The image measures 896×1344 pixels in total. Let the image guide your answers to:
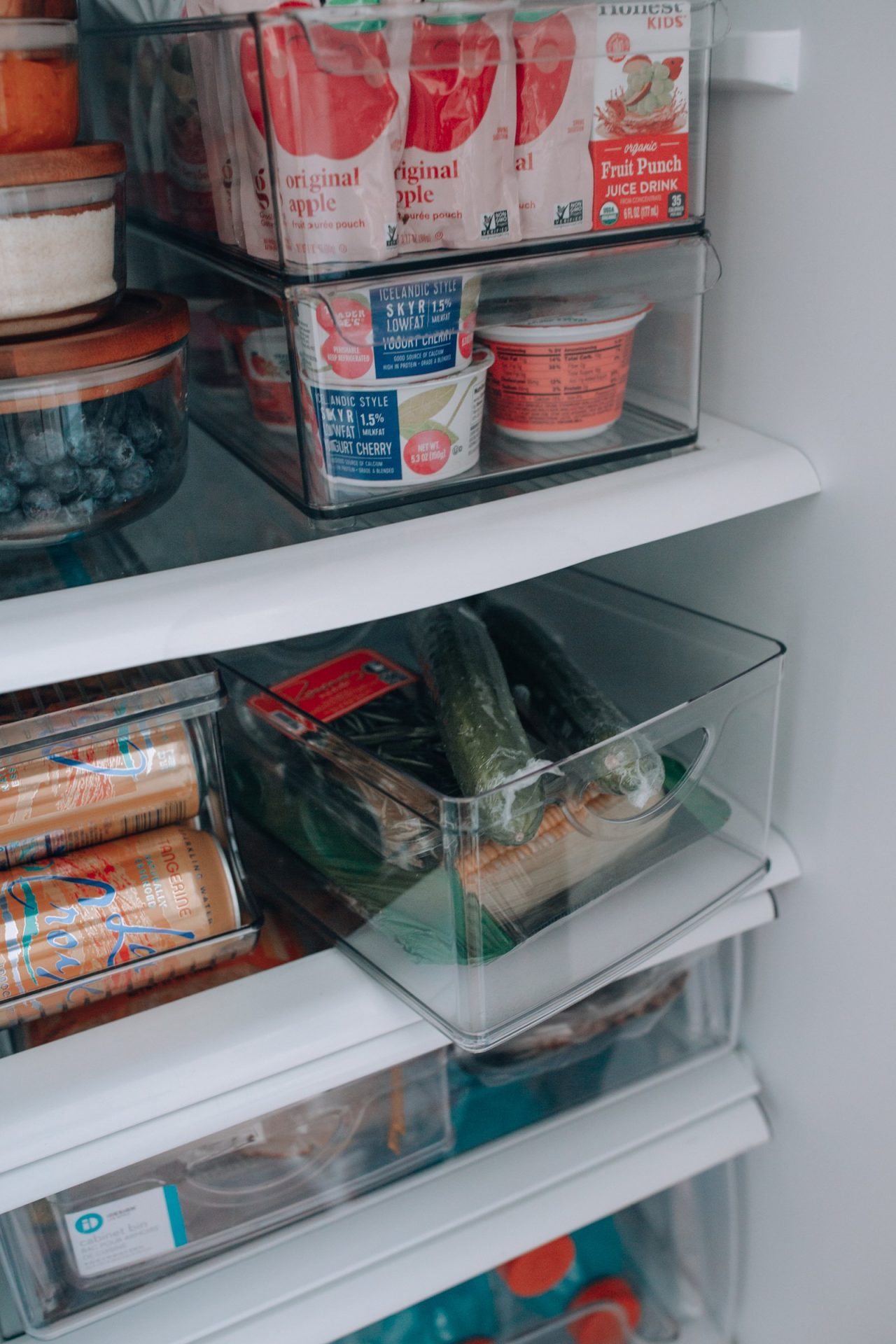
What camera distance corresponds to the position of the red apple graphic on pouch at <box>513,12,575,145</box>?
24.1 inches

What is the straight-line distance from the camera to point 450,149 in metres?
0.61

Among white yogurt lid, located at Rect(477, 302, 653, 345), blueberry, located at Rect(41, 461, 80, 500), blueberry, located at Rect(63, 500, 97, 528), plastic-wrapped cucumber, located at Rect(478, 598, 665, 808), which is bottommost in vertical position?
plastic-wrapped cucumber, located at Rect(478, 598, 665, 808)

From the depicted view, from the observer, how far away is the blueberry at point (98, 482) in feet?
2.04

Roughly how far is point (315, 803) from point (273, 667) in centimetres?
13

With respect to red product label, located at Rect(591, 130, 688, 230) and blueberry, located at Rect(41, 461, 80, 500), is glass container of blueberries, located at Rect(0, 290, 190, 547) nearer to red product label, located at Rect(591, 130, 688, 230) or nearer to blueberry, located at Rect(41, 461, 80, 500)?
blueberry, located at Rect(41, 461, 80, 500)

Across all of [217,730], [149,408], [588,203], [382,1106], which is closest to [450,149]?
[588,203]

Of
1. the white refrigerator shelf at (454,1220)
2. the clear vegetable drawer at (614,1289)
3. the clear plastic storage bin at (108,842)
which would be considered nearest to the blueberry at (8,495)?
the clear plastic storage bin at (108,842)

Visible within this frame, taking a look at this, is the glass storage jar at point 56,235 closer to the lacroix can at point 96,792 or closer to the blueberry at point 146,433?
the blueberry at point 146,433

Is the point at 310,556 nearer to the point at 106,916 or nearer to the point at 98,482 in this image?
the point at 98,482

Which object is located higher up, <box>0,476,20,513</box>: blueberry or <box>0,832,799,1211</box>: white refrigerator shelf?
<box>0,476,20,513</box>: blueberry

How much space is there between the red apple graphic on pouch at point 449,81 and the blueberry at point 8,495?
0.29 m

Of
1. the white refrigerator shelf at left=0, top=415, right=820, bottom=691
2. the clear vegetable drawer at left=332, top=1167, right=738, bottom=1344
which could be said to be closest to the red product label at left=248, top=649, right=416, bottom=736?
the white refrigerator shelf at left=0, top=415, right=820, bottom=691

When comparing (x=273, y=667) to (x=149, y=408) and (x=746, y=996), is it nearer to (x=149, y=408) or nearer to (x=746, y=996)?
(x=149, y=408)

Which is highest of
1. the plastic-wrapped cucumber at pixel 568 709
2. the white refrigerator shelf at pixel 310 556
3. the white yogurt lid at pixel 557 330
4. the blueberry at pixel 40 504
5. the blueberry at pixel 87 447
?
the white yogurt lid at pixel 557 330
